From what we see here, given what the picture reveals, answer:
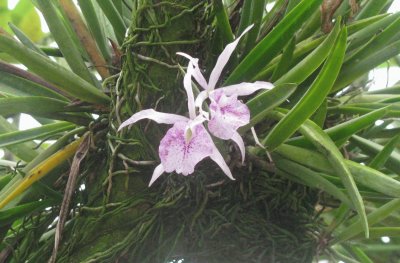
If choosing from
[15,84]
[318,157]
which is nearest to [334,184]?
[318,157]

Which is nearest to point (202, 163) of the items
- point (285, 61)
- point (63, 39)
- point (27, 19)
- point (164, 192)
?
point (164, 192)

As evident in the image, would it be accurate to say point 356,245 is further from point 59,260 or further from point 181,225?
Result: point 59,260

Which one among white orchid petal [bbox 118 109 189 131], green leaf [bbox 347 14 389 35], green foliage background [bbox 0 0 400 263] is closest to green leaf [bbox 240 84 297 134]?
green foliage background [bbox 0 0 400 263]

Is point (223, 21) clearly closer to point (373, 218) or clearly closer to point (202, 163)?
point (202, 163)

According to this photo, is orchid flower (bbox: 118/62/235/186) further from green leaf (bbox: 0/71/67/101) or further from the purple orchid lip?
green leaf (bbox: 0/71/67/101)

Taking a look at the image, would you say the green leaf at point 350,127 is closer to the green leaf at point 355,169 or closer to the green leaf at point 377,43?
the green leaf at point 355,169

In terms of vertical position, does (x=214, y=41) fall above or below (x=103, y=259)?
above
